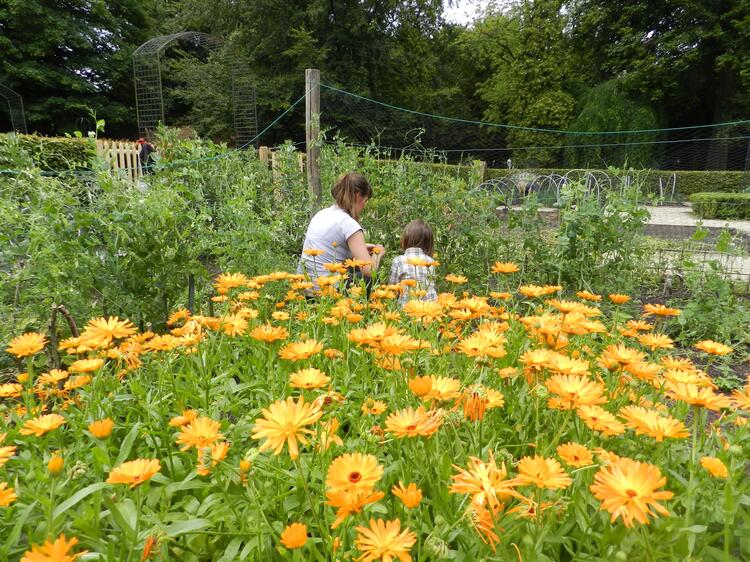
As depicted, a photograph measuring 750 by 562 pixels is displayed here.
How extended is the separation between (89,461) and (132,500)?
0.23m

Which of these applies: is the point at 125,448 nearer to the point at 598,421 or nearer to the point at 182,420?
the point at 182,420

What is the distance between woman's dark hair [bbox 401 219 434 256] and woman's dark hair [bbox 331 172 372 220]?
0.40m

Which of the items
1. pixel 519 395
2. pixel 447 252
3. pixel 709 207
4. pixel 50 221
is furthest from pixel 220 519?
pixel 709 207

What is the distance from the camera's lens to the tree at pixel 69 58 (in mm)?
18375

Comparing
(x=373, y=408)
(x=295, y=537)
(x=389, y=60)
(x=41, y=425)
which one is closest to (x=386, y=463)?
(x=373, y=408)

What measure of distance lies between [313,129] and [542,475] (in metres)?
3.99

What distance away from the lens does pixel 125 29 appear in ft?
73.0

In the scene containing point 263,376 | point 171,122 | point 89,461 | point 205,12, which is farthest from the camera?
point 171,122

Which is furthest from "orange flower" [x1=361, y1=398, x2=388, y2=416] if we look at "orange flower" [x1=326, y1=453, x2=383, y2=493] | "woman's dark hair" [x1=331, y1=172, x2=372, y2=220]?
"woman's dark hair" [x1=331, y1=172, x2=372, y2=220]

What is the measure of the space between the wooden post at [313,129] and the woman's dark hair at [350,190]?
1.17m

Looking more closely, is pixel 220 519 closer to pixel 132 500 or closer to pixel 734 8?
pixel 132 500

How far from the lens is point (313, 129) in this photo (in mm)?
4262

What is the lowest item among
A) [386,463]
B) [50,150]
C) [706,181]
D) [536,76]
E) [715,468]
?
[386,463]

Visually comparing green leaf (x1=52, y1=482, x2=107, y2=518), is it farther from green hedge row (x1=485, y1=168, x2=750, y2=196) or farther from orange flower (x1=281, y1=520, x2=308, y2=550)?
green hedge row (x1=485, y1=168, x2=750, y2=196)
